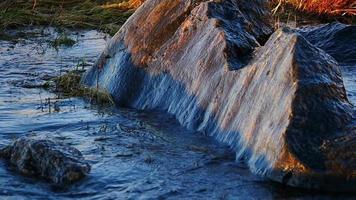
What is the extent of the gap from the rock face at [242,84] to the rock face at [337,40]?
2.17m

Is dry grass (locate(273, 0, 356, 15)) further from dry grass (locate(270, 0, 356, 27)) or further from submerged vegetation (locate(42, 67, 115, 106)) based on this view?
submerged vegetation (locate(42, 67, 115, 106))

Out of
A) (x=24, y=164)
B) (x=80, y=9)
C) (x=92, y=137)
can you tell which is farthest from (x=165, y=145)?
(x=80, y=9)

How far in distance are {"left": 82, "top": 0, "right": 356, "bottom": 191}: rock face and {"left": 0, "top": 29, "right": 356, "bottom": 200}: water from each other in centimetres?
19

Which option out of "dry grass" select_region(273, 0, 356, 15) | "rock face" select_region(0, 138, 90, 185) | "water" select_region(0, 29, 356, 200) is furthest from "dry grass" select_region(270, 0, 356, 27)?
"rock face" select_region(0, 138, 90, 185)

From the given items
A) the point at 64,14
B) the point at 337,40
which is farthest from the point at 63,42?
the point at 337,40

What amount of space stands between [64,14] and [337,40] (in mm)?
6357

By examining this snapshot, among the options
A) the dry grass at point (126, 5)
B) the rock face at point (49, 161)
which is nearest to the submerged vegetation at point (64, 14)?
the dry grass at point (126, 5)

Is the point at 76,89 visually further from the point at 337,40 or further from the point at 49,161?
the point at 337,40

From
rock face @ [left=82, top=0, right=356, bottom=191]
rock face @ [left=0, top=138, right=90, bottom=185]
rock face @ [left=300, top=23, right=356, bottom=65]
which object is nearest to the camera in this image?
rock face @ [left=82, top=0, right=356, bottom=191]

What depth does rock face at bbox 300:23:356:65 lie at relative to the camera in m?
10.9

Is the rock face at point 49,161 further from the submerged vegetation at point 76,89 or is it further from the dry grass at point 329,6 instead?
the dry grass at point 329,6

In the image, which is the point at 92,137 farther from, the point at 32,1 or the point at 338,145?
the point at 32,1

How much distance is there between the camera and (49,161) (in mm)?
6301

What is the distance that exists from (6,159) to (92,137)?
103 cm
